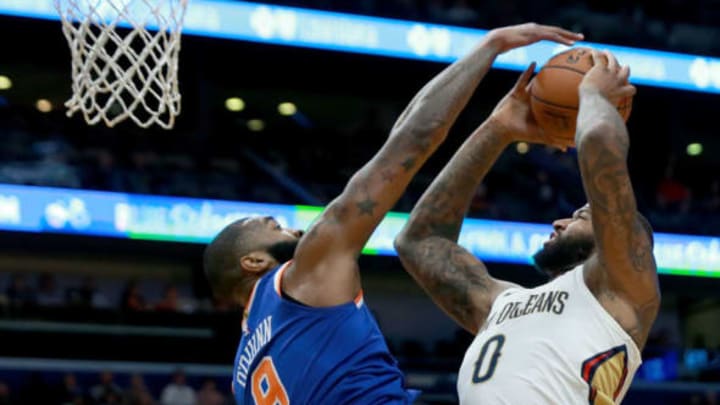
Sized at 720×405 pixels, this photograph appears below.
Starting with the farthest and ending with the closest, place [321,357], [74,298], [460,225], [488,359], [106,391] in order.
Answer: [74,298] < [106,391] < [460,225] < [488,359] < [321,357]

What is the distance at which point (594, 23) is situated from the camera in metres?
15.8

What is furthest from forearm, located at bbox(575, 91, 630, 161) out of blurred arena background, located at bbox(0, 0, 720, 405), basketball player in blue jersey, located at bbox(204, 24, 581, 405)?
A: blurred arena background, located at bbox(0, 0, 720, 405)

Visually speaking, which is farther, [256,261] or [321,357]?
[256,261]

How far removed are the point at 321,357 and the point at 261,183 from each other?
10.9 meters

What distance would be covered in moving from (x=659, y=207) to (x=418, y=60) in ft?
12.4

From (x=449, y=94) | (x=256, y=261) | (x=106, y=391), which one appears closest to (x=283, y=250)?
(x=256, y=261)

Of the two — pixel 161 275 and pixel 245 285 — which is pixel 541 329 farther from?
pixel 161 275

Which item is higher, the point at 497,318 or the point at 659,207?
the point at 497,318

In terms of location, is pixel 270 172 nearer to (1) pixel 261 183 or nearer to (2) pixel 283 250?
(1) pixel 261 183

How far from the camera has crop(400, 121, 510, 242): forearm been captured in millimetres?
3826

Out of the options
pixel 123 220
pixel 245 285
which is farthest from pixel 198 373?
pixel 245 285

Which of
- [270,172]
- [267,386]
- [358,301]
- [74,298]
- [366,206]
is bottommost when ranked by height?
[74,298]

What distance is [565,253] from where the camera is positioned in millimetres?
3582

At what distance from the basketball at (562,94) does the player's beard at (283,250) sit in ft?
2.65
